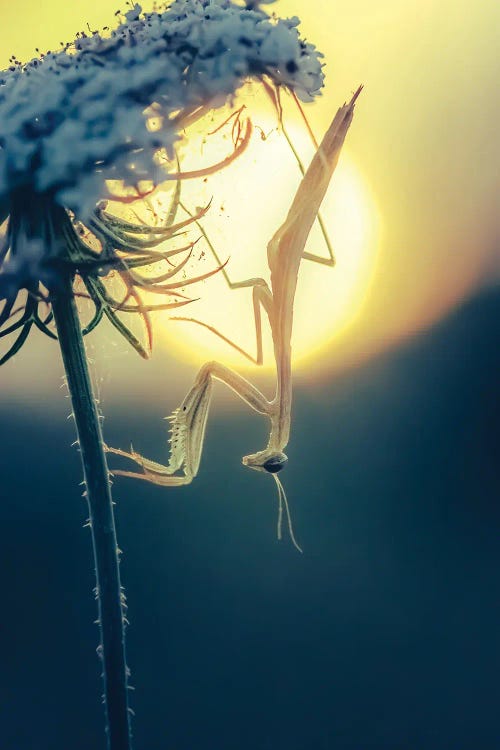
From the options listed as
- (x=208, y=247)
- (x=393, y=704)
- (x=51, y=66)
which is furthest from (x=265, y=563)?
(x=51, y=66)

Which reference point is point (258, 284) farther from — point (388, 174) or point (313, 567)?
point (313, 567)

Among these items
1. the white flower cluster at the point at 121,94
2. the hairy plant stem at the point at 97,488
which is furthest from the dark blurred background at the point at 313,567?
the white flower cluster at the point at 121,94

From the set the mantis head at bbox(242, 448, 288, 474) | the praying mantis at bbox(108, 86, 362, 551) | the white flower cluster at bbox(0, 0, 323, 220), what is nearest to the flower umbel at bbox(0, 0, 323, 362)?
the white flower cluster at bbox(0, 0, 323, 220)

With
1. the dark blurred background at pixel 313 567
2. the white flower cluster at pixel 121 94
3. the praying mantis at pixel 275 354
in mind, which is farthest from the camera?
the dark blurred background at pixel 313 567

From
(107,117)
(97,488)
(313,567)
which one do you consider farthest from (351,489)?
(107,117)

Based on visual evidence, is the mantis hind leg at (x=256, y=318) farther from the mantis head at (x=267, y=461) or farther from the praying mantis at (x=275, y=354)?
the mantis head at (x=267, y=461)

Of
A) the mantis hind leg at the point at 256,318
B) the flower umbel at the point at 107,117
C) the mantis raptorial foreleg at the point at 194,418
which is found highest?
the flower umbel at the point at 107,117

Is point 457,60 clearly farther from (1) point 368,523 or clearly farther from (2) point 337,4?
(1) point 368,523
